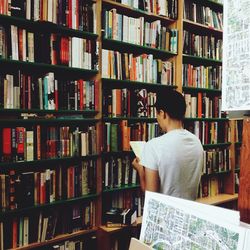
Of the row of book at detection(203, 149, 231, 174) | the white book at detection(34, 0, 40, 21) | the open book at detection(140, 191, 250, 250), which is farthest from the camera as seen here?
the row of book at detection(203, 149, 231, 174)

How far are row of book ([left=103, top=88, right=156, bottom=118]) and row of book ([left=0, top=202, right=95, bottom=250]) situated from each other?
2.60 feet

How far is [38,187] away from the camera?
7.46ft

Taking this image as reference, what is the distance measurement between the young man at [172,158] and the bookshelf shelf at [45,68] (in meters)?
0.94

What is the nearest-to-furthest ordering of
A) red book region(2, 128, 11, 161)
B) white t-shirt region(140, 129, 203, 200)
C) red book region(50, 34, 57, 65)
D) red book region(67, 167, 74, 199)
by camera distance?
1. white t-shirt region(140, 129, 203, 200)
2. red book region(2, 128, 11, 161)
3. red book region(50, 34, 57, 65)
4. red book region(67, 167, 74, 199)

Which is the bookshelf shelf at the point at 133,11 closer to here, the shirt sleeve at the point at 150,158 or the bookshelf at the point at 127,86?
the bookshelf at the point at 127,86

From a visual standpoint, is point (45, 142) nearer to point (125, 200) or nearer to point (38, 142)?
point (38, 142)

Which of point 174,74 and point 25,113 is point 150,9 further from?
point 25,113

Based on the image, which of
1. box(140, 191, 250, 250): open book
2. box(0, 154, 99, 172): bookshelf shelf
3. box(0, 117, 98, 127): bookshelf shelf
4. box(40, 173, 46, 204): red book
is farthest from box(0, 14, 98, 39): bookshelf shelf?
box(140, 191, 250, 250): open book

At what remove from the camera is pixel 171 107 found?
177cm

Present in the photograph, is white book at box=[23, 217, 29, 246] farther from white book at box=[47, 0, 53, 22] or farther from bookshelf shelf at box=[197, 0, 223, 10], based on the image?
bookshelf shelf at box=[197, 0, 223, 10]

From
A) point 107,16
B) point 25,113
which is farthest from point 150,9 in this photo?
point 25,113

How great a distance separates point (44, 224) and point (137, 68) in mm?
1519

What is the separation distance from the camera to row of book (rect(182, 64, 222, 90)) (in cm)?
330

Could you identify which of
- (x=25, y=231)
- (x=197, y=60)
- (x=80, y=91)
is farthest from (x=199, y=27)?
(x=25, y=231)
